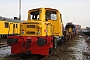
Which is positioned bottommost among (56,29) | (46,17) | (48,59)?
(48,59)

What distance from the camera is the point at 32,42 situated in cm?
979

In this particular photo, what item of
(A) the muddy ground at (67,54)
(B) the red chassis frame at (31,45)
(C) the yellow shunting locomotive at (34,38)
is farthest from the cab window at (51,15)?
(A) the muddy ground at (67,54)

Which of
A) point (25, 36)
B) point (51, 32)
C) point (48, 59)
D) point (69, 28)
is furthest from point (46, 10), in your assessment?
point (69, 28)

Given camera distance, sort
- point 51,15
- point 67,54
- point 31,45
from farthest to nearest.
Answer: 1. point 67,54
2. point 51,15
3. point 31,45

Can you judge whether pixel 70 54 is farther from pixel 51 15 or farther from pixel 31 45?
pixel 31 45

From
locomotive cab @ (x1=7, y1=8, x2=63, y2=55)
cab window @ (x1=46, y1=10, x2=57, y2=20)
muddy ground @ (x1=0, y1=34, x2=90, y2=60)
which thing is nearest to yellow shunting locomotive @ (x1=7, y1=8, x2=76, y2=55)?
locomotive cab @ (x1=7, y1=8, x2=63, y2=55)

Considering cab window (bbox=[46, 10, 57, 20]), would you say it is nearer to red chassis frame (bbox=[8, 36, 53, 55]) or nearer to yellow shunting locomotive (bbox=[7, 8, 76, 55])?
yellow shunting locomotive (bbox=[7, 8, 76, 55])

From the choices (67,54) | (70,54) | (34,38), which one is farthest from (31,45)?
(70,54)

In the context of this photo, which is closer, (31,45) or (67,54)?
(31,45)

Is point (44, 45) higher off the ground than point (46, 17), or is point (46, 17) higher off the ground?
point (46, 17)

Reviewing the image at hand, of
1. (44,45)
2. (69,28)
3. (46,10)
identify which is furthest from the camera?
(69,28)

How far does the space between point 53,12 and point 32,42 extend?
10.0 ft

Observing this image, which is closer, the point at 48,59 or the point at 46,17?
the point at 48,59

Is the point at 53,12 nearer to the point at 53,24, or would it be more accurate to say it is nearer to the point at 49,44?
the point at 53,24
